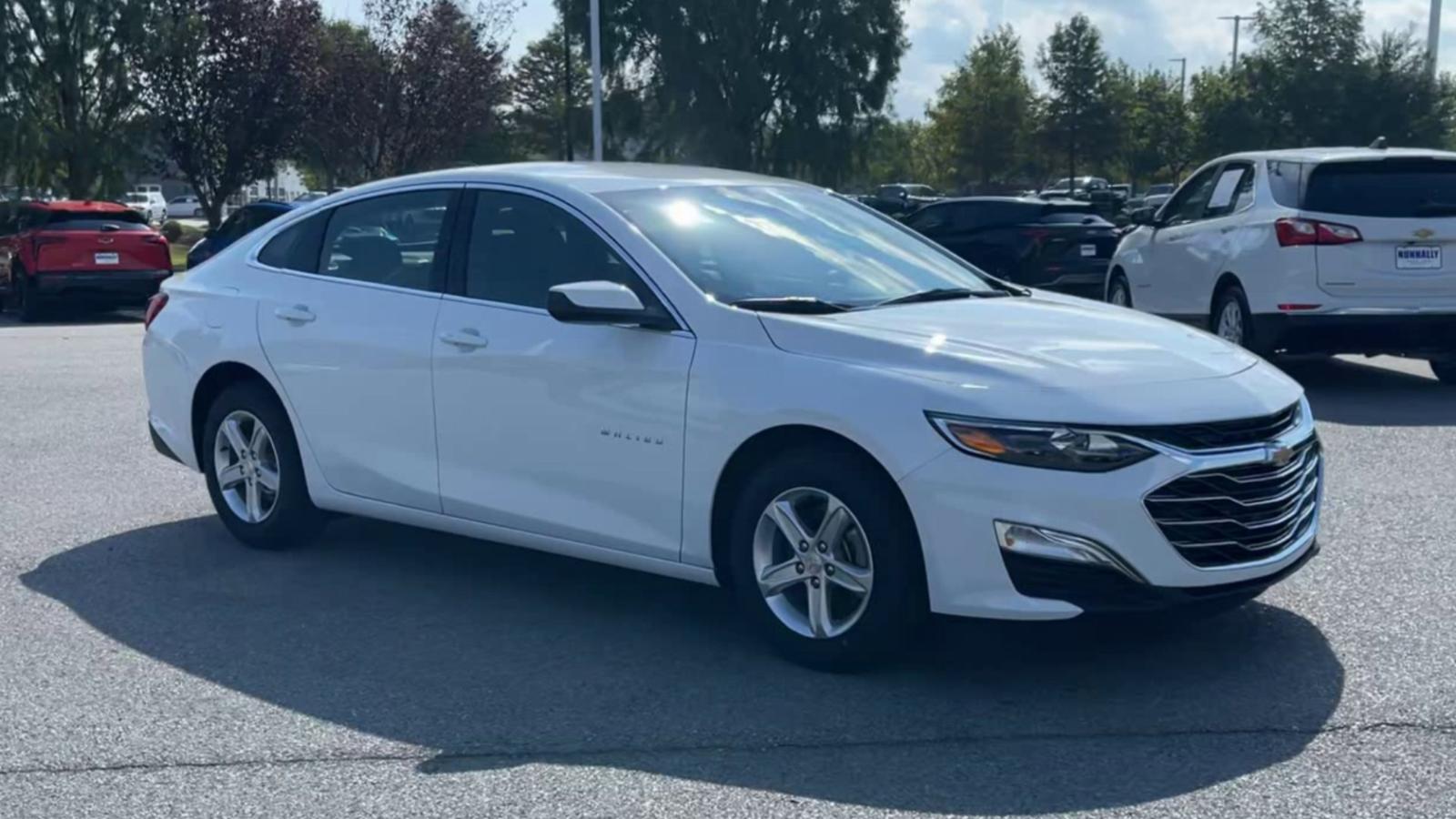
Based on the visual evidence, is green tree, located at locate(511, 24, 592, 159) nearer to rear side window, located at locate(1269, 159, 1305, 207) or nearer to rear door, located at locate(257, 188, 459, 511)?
rear side window, located at locate(1269, 159, 1305, 207)

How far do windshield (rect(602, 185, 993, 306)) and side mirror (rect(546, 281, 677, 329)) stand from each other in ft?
0.68

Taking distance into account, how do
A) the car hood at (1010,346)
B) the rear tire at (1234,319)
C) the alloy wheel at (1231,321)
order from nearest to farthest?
the car hood at (1010,346), the rear tire at (1234,319), the alloy wheel at (1231,321)

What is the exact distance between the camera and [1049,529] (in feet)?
16.9

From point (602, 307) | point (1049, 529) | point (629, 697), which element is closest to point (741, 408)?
point (602, 307)

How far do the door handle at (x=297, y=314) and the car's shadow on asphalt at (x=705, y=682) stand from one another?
1.02 meters

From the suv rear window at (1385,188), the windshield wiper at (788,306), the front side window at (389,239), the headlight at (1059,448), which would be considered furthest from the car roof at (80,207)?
the headlight at (1059,448)

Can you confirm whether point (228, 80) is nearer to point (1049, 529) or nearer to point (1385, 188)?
point (1385, 188)

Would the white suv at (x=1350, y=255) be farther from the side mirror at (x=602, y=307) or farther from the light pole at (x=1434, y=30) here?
the light pole at (x=1434, y=30)

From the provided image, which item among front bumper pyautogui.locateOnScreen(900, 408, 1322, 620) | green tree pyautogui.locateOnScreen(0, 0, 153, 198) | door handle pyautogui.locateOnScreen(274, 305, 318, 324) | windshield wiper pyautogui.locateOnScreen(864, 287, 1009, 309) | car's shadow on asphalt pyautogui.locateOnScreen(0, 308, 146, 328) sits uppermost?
green tree pyautogui.locateOnScreen(0, 0, 153, 198)

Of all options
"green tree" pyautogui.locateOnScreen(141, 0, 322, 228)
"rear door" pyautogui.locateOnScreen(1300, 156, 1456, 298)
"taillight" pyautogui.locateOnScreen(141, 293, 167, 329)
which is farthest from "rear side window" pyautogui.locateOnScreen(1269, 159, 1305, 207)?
"green tree" pyautogui.locateOnScreen(141, 0, 322, 228)

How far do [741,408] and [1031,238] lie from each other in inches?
615

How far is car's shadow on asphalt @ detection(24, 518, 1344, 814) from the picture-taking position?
4852mm

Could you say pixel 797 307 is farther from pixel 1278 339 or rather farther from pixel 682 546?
pixel 1278 339

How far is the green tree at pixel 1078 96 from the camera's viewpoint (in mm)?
57281
